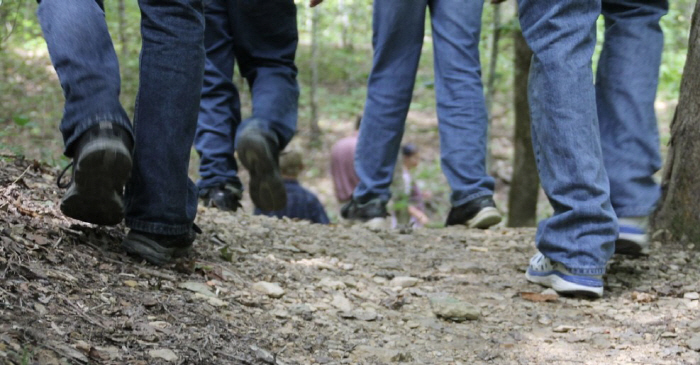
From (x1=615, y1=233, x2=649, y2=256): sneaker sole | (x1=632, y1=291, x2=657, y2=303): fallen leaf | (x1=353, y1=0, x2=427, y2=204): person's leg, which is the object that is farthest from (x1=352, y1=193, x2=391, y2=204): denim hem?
(x1=632, y1=291, x2=657, y2=303): fallen leaf

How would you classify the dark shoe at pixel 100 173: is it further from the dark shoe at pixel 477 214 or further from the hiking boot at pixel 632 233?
the dark shoe at pixel 477 214

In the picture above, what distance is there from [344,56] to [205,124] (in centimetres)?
1596

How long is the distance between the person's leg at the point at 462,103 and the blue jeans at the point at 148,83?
6.10 ft

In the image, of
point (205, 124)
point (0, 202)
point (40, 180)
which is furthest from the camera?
point (205, 124)

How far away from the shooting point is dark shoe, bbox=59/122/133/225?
202 cm

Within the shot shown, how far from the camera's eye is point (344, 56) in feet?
64.7

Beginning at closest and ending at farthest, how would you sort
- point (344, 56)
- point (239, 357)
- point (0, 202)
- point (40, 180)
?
point (239, 357) → point (0, 202) → point (40, 180) → point (344, 56)

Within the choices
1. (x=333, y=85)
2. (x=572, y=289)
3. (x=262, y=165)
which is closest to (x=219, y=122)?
(x=262, y=165)

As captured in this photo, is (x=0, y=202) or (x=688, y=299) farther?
(x=688, y=299)

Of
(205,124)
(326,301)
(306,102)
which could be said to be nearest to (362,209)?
(205,124)

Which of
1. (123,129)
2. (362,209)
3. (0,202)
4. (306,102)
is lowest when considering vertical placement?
(306,102)

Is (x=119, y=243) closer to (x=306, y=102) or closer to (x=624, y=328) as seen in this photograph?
(x=624, y=328)

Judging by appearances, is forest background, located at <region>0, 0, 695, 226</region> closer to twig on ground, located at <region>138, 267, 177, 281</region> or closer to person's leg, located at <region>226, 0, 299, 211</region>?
person's leg, located at <region>226, 0, 299, 211</region>

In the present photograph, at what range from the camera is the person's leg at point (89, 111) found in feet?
6.71
